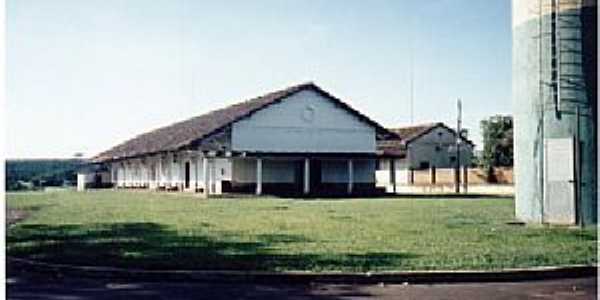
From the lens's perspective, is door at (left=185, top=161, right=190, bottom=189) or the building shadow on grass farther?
door at (left=185, top=161, right=190, bottom=189)

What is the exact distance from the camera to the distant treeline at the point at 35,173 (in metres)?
5.73

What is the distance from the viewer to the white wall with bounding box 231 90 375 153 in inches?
853

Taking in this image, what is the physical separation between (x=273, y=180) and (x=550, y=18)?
551 inches

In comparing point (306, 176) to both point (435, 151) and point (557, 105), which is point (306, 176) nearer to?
point (435, 151)

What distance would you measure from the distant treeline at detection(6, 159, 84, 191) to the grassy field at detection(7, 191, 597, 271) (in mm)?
600

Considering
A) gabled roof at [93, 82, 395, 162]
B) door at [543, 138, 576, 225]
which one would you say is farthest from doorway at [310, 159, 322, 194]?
door at [543, 138, 576, 225]

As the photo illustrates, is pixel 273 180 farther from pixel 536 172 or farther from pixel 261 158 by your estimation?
pixel 536 172

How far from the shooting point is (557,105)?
31.9ft

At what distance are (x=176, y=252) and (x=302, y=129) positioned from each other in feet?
50.5

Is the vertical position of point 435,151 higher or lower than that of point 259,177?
higher

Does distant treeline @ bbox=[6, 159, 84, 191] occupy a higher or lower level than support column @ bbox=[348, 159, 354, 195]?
higher

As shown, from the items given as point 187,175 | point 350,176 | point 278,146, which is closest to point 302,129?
point 278,146

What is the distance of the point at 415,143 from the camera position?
79.8 feet

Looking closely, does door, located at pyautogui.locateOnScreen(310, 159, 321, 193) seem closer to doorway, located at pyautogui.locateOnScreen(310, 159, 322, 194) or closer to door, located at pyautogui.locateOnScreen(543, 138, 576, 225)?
doorway, located at pyautogui.locateOnScreen(310, 159, 322, 194)
